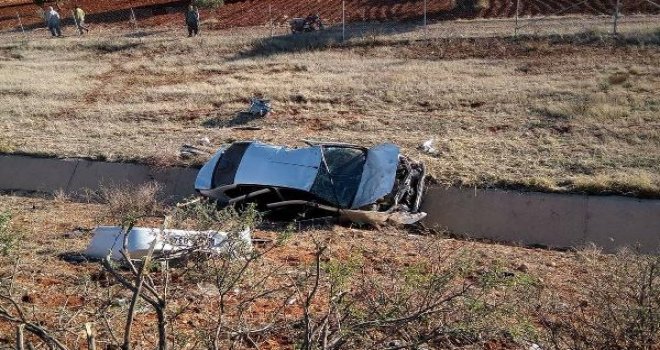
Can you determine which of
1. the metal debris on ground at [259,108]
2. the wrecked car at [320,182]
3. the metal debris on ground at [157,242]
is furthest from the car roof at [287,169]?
the metal debris on ground at [259,108]

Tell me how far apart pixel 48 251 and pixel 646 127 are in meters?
10.8

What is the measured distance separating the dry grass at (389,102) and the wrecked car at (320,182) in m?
1.60

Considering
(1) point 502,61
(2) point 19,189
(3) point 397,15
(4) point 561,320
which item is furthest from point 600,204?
(3) point 397,15

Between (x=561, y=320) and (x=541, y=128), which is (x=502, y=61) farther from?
(x=561, y=320)

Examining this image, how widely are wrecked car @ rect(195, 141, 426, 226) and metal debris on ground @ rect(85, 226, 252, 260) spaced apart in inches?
86.4

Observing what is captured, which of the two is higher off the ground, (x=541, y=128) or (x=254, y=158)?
(x=254, y=158)

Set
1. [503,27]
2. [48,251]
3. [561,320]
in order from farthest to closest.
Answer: [503,27], [48,251], [561,320]

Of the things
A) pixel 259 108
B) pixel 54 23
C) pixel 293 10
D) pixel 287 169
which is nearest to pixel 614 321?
pixel 287 169

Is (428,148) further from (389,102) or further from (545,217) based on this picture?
(389,102)

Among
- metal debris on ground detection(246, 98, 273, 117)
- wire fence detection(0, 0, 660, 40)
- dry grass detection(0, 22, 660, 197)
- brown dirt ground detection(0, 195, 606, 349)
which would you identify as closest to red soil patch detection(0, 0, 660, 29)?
wire fence detection(0, 0, 660, 40)

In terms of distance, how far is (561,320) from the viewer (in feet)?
19.7

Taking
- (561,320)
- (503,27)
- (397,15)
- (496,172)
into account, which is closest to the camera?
(561,320)

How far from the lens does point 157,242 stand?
6.47 m

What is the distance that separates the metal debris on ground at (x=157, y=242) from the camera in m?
6.10
